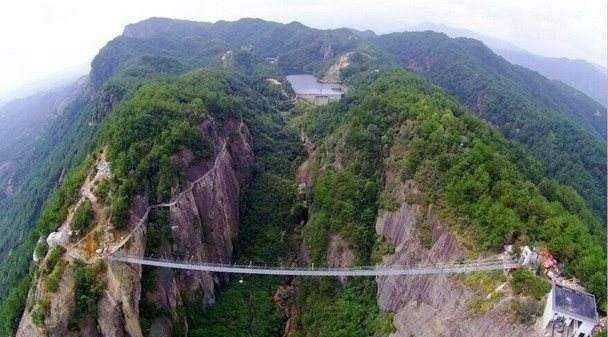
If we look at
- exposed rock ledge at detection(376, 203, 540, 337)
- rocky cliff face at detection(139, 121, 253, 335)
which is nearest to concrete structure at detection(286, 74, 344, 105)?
rocky cliff face at detection(139, 121, 253, 335)

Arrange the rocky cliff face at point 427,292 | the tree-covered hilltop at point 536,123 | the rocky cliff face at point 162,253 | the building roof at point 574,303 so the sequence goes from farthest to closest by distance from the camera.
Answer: the tree-covered hilltop at point 536,123
the rocky cliff face at point 162,253
the rocky cliff face at point 427,292
the building roof at point 574,303

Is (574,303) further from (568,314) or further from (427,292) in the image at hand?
(427,292)

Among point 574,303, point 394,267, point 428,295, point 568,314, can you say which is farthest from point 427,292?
point 568,314

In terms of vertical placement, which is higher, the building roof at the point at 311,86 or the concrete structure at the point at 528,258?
the concrete structure at the point at 528,258

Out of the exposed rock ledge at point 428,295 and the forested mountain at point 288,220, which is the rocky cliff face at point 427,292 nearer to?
the exposed rock ledge at point 428,295

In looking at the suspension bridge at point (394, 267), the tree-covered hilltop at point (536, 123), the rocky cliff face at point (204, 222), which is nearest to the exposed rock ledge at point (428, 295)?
the suspension bridge at point (394, 267)

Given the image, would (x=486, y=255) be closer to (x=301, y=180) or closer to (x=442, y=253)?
(x=442, y=253)

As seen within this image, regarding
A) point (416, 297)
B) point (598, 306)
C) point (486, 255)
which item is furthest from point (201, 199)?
point (598, 306)
